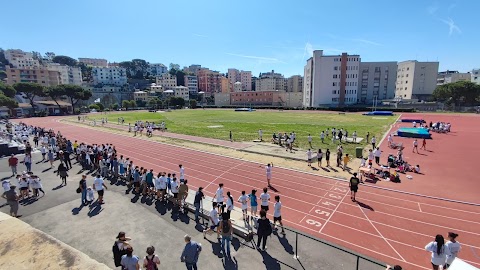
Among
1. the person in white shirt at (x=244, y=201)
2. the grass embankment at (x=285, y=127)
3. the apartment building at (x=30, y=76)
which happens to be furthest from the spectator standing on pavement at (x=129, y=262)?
the apartment building at (x=30, y=76)

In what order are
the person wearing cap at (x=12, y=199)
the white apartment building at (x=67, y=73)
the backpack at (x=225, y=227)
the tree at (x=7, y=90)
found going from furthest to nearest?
the white apartment building at (x=67, y=73) → the tree at (x=7, y=90) → the person wearing cap at (x=12, y=199) → the backpack at (x=225, y=227)

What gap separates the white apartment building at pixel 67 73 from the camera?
5212 inches

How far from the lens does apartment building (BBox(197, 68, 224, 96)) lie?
521 ft

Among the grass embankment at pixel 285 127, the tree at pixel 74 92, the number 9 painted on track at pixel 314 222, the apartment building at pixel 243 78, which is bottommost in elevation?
the number 9 painted on track at pixel 314 222

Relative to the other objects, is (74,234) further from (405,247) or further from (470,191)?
(470,191)

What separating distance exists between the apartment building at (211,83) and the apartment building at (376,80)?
8478 centimetres

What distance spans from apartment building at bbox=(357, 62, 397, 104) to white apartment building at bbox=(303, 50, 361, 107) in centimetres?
655

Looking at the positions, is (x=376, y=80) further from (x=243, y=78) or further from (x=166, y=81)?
(x=166, y=81)

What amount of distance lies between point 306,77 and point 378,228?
9701 centimetres

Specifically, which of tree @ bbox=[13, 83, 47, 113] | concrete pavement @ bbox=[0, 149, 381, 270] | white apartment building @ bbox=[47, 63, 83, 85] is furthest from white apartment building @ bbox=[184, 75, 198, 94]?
concrete pavement @ bbox=[0, 149, 381, 270]

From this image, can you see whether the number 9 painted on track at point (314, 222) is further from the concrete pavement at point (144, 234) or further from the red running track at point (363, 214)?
the concrete pavement at point (144, 234)

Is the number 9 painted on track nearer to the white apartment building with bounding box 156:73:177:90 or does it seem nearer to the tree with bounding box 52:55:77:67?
the white apartment building with bounding box 156:73:177:90

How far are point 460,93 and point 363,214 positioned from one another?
275 feet

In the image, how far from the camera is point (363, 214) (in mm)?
11789
